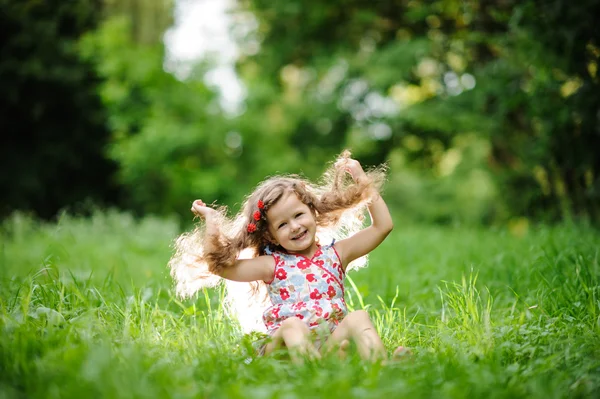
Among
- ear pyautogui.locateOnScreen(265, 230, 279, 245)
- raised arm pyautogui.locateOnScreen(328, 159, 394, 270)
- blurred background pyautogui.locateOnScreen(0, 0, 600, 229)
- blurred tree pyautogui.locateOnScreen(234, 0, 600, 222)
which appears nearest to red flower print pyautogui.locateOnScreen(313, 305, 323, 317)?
raised arm pyautogui.locateOnScreen(328, 159, 394, 270)

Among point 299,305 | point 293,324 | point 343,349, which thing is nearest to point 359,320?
point 343,349

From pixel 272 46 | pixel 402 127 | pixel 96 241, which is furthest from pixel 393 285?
pixel 272 46

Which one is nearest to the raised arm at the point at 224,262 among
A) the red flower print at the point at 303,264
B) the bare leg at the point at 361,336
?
the red flower print at the point at 303,264

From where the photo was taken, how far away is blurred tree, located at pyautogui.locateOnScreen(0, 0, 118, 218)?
1555 cm

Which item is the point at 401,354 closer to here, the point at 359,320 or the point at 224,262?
the point at 359,320

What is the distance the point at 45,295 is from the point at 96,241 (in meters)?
6.53

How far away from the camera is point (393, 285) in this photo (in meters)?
4.62

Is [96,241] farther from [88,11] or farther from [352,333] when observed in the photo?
[88,11]

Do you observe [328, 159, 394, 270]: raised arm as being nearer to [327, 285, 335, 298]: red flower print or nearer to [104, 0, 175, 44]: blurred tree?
[327, 285, 335, 298]: red flower print

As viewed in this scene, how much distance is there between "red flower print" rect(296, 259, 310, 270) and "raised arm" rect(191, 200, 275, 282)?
14 centimetres

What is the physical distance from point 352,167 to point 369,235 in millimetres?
399

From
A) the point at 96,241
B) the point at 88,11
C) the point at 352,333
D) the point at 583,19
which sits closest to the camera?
the point at 352,333

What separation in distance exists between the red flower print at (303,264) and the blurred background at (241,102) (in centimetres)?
776

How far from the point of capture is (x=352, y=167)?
3314 mm
